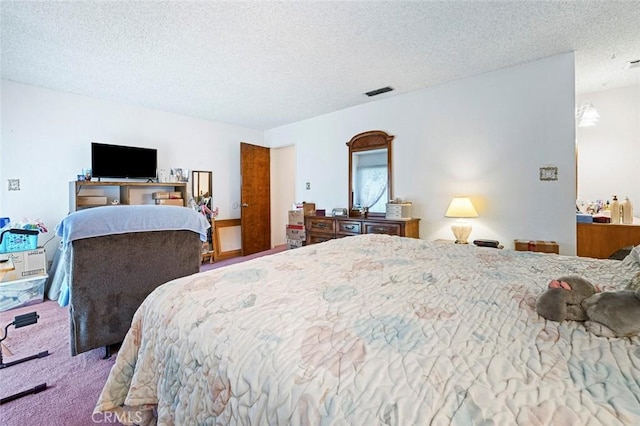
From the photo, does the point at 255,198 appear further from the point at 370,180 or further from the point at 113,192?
the point at 370,180

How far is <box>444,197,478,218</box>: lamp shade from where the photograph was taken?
3135mm

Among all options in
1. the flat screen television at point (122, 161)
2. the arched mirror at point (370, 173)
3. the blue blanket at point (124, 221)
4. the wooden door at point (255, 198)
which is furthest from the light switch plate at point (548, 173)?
the flat screen television at point (122, 161)

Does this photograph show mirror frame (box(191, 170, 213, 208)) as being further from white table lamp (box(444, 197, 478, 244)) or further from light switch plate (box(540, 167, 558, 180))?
light switch plate (box(540, 167, 558, 180))

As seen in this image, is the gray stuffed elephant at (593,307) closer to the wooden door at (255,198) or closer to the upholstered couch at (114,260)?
the upholstered couch at (114,260)

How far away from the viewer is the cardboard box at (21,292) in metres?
2.80

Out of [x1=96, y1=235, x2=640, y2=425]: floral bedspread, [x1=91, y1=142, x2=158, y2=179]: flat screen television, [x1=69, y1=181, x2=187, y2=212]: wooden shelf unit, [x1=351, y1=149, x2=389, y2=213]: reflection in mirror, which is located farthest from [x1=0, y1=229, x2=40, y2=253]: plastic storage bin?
[x1=351, y1=149, x2=389, y2=213]: reflection in mirror

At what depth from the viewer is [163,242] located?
206 centimetres

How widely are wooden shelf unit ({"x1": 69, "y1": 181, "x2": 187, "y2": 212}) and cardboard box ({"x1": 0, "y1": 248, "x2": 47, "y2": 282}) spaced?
64 centimetres

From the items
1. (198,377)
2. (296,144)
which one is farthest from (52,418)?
(296,144)

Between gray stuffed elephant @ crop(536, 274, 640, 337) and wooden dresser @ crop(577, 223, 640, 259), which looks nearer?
gray stuffed elephant @ crop(536, 274, 640, 337)

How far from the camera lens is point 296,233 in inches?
184

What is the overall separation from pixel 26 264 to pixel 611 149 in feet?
23.4

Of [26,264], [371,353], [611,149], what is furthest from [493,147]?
[26,264]

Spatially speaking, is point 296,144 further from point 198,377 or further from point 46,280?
point 198,377
